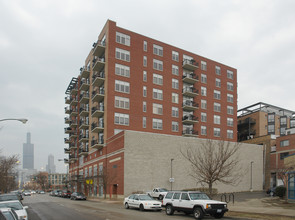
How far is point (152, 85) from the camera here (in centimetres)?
5697

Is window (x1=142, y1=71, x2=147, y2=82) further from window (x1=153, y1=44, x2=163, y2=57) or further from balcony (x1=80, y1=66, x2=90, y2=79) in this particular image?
balcony (x1=80, y1=66, x2=90, y2=79)

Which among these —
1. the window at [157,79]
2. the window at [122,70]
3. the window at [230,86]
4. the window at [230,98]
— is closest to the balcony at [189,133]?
the window at [157,79]

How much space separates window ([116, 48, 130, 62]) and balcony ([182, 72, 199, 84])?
13099 mm

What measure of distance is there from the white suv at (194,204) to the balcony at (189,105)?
38.8 m

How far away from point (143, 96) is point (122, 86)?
15.0 ft

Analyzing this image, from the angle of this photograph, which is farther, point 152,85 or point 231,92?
point 231,92

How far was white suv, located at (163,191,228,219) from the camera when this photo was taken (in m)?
18.9

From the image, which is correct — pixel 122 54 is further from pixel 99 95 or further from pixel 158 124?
pixel 158 124

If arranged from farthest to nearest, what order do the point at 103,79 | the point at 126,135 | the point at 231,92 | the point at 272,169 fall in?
the point at 231,92, the point at 272,169, the point at 103,79, the point at 126,135

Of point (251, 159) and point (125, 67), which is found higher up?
point (125, 67)

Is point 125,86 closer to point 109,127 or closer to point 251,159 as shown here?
point 109,127

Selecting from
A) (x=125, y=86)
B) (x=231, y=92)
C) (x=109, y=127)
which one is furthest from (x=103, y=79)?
(x=231, y=92)

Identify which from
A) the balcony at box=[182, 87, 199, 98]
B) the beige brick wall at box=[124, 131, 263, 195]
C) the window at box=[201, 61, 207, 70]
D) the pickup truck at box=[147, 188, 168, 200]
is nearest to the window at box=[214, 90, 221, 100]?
the balcony at box=[182, 87, 199, 98]

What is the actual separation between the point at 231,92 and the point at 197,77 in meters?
11.4
